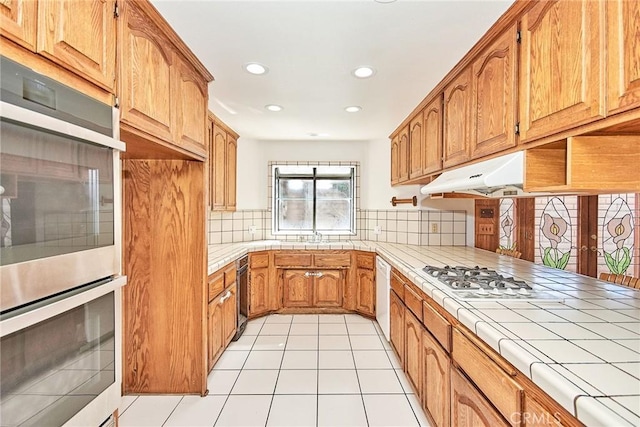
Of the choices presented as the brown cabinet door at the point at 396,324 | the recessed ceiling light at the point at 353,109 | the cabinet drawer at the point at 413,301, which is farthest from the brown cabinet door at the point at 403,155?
the cabinet drawer at the point at 413,301

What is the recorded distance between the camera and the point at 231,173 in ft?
12.0

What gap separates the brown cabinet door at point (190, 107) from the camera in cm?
178

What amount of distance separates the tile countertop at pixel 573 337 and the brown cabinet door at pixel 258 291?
81.8 inches

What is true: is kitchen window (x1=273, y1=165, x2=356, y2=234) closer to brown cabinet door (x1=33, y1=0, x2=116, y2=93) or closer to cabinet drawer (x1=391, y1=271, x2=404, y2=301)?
cabinet drawer (x1=391, y1=271, x2=404, y2=301)

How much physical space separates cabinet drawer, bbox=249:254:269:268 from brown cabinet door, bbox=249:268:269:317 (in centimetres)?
5

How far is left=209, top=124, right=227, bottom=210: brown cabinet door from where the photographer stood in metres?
3.06

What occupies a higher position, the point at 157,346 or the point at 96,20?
the point at 96,20

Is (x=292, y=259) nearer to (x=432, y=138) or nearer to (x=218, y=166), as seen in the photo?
(x=218, y=166)

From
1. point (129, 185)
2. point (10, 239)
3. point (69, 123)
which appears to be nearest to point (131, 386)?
point (129, 185)

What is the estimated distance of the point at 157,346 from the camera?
210cm

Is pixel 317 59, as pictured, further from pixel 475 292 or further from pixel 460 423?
pixel 460 423

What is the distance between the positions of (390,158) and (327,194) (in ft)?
3.30

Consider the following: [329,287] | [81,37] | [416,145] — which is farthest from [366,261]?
[81,37]

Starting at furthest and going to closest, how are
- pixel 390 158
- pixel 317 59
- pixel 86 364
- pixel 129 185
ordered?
pixel 390 158 < pixel 129 185 < pixel 317 59 < pixel 86 364
